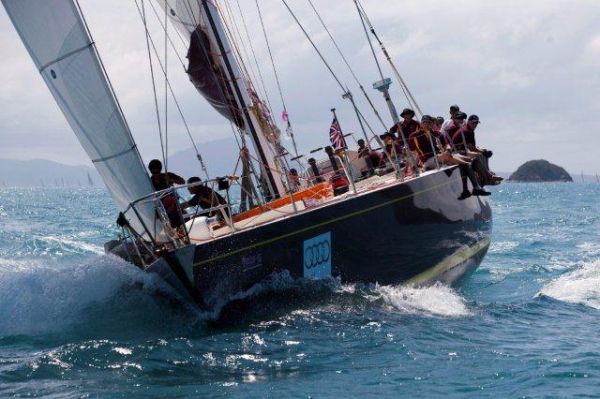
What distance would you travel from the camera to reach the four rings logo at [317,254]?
9.03 m

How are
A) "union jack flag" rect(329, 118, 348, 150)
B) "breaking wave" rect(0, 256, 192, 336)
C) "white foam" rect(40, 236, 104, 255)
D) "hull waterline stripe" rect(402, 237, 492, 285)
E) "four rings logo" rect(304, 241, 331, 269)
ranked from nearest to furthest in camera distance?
"breaking wave" rect(0, 256, 192, 336)
"four rings logo" rect(304, 241, 331, 269)
"hull waterline stripe" rect(402, 237, 492, 285)
"union jack flag" rect(329, 118, 348, 150)
"white foam" rect(40, 236, 104, 255)

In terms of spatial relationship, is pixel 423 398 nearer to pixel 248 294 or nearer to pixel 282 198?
pixel 248 294

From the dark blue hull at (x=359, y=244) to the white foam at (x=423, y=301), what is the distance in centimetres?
16

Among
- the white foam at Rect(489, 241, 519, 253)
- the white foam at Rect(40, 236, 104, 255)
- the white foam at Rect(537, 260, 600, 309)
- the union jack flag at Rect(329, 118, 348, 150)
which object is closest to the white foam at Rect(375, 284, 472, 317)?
the white foam at Rect(537, 260, 600, 309)

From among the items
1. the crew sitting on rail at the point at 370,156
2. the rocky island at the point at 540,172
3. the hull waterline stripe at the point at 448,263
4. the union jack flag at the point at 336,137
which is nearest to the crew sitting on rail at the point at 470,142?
the hull waterline stripe at the point at 448,263

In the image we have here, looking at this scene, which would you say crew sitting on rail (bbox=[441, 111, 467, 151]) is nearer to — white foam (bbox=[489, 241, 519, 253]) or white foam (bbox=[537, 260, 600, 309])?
white foam (bbox=[537, 260, 600, 309])

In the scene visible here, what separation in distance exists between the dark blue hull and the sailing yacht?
1 centimetres

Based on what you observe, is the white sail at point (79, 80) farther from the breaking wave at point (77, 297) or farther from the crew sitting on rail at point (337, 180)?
the crew sitting on rail at point (337, 180)

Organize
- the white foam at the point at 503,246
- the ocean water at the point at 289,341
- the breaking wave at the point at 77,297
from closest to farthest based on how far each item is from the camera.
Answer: the ocean water at the point at 289,341 → the breaking wave at the point at 77,297 → the white foam at the point at 503,246

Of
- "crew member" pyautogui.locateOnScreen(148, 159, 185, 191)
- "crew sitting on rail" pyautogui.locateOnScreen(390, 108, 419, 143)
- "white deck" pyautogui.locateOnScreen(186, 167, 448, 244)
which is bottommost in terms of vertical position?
"white deck" pyautogui.locateOnScreen(186, 167, 448, 244)

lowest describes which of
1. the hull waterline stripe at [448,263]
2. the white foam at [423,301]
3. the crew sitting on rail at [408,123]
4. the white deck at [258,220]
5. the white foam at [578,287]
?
the white foam at [578,287]

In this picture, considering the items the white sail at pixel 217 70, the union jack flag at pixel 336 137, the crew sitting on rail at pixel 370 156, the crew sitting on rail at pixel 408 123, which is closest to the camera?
the white sail at pixel 217 70

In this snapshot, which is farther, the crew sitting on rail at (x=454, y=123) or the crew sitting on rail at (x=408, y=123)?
the crew sitting on rail at (x=454, y=123)

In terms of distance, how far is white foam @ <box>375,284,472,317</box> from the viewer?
9.55 m
